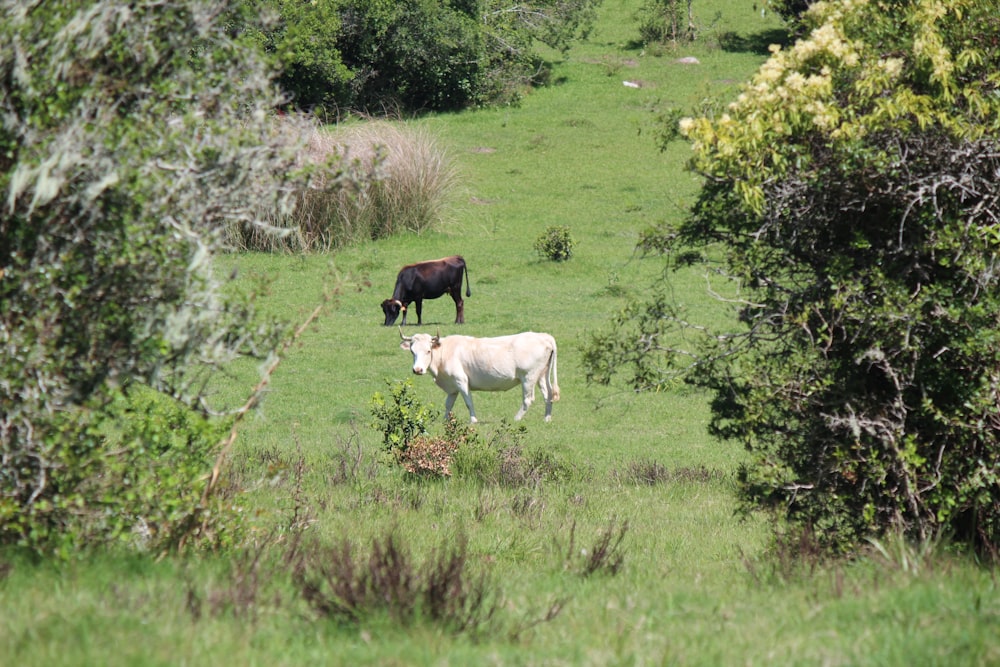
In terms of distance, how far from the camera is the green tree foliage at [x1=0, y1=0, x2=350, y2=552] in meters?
5.64

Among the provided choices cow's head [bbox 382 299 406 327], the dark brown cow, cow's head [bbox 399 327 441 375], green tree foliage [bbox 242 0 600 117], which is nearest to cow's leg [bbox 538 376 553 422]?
cow's head [bbox 399 327 441 375]

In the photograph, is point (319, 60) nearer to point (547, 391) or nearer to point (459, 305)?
point (459, 305)

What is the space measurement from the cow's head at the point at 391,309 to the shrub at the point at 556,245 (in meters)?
5.32

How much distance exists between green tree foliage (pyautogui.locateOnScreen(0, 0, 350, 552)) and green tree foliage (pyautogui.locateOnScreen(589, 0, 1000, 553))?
123 inches

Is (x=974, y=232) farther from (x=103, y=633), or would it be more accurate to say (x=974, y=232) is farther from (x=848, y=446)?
(x=103, y=633)

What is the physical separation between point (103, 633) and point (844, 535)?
4990mm

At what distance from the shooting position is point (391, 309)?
2230 centimetres

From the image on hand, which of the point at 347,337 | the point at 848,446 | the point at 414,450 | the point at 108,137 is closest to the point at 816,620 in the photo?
the point at 848,446

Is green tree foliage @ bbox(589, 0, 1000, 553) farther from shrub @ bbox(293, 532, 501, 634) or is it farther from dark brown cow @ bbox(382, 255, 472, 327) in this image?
dark brown cow @ bbox(382, 255, 472, 327)

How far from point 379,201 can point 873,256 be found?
2290 cm

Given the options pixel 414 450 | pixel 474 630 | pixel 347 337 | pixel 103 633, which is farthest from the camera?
pixel 347 337

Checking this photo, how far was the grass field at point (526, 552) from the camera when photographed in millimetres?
4727

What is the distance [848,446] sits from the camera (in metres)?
7.48

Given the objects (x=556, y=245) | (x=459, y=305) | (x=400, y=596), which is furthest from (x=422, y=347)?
(x=400, y=596)
